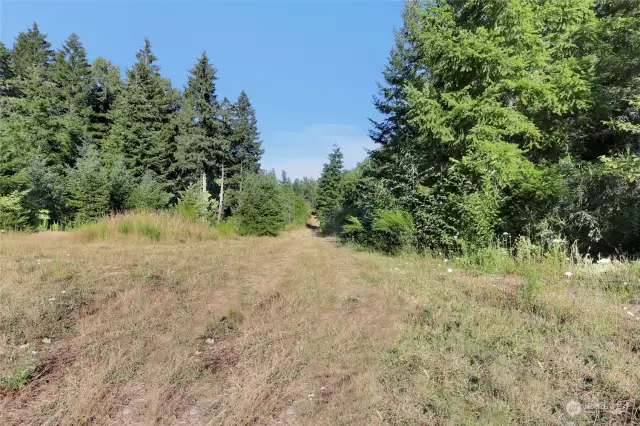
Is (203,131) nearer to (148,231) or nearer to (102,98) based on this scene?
(102,98)

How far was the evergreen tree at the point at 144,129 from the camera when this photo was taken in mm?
28500

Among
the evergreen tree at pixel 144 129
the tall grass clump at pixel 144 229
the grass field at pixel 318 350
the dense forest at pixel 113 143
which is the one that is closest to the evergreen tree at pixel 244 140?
the dense forest at pixel 113 143

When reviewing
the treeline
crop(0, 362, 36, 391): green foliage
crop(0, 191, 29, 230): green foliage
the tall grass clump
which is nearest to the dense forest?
crop(0, 191, 29, 230): green foliage

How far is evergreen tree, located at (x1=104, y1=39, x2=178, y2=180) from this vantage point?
28500 millimetres

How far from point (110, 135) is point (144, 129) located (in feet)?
12.3

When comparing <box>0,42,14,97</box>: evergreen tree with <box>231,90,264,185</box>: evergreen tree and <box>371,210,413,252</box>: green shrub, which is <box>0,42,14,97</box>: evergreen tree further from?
<box>371,210,413,252</box>: green shrub

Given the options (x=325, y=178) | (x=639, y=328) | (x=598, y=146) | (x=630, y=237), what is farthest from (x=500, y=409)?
(x=325, y=178)

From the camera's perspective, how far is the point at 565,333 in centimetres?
325

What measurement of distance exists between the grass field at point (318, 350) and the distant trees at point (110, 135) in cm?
1242

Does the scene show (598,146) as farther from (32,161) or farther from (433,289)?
(32,161)

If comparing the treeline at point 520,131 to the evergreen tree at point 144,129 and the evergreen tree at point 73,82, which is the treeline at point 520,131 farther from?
the evergreen tree at point 73,82

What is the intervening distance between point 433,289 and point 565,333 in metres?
1.97

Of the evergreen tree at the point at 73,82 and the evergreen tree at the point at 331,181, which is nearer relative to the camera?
the evergreen tree at the point at 73,82

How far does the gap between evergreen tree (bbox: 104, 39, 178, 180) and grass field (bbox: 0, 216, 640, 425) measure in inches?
1035
